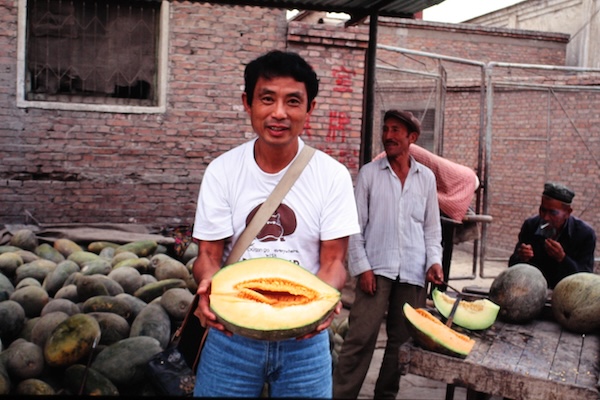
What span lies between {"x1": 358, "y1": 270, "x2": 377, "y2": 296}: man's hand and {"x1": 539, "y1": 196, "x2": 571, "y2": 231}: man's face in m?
1.40

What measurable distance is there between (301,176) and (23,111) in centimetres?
616

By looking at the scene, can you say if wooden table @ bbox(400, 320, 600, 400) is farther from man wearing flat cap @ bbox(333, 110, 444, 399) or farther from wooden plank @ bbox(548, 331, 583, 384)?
man wearing flat cap @ bbox(333, 110, 444, 399)

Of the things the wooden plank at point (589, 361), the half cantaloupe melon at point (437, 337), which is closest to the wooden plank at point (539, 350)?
the wooden plank at point (589, 361)

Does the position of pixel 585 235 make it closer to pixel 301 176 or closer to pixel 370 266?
pixel 370 266

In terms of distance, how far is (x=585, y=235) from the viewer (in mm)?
4559

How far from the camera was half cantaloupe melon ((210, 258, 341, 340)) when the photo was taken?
188 centimetres

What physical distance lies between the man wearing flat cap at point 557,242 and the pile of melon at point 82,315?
2561 mm

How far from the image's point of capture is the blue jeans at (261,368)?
6.73ft

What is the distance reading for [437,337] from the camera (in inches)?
106

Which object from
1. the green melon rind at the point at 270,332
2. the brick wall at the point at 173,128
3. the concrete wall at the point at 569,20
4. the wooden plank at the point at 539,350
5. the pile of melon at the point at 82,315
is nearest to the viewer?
the green melon rind at the point at 270,332

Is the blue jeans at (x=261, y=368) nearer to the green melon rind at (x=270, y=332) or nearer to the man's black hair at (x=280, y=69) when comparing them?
the green melon rind at (x=270, y=332)

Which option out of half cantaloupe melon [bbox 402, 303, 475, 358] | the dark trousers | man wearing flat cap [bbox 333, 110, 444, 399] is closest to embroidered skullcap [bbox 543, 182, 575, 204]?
man wearing flat cap [bbox 333, 110, 444, 399]

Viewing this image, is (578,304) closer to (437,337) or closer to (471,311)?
(471,311)

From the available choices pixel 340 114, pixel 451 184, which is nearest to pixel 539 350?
pixel 451 184
